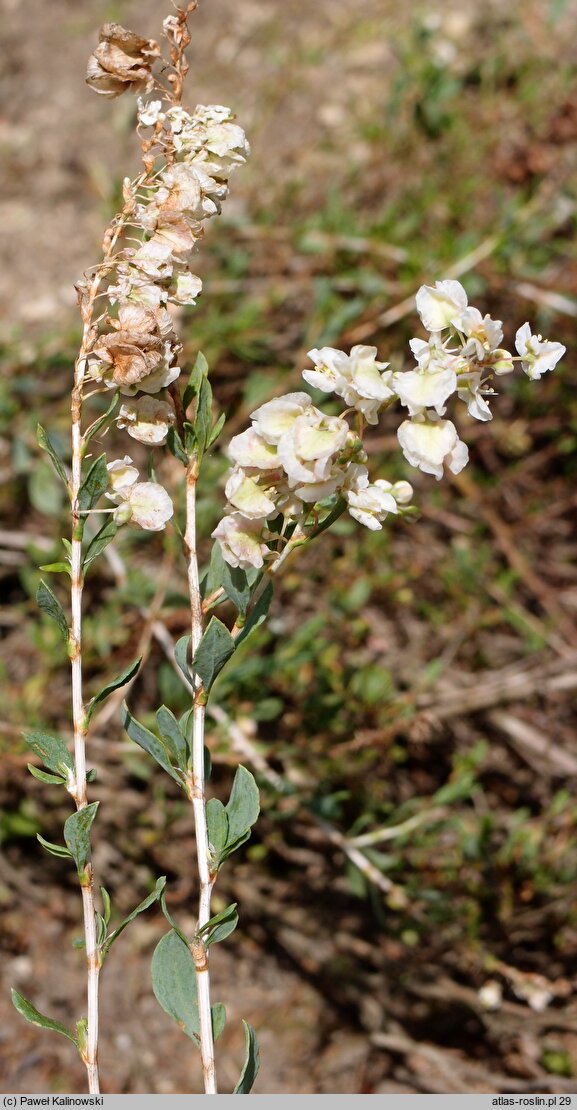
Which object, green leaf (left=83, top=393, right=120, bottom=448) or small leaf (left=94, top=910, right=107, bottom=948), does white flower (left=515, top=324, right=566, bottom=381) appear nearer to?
green leaf (left=83, top=393, right=120, bottom=448)

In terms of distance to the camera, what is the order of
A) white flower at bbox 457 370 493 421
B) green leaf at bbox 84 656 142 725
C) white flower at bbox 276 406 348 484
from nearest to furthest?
1. white flower at bbox 276 406 348 484
2. white flower at bbox 457 370 493 421
3. green leaf at bbox 84 656 142 725

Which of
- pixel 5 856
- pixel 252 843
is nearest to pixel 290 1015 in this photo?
pixel 252 843

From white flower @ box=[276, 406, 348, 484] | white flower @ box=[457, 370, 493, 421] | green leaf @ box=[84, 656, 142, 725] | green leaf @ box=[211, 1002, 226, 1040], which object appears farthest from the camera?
green leaf @ box=[211, 1002, 226, 1040]

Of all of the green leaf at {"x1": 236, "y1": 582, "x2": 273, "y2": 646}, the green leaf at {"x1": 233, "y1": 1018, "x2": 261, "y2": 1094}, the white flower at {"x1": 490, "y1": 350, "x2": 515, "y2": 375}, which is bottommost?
the green leaf at {"x1": 233, "y1": 1018, "x2": 261, "y2": 1094}

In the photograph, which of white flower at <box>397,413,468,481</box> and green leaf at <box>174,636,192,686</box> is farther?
green leaf at <box>174,636,192,686</box>

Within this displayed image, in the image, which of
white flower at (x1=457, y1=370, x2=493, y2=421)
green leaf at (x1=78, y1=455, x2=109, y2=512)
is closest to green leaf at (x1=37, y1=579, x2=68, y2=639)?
green leaf at (x1=78, y1=455, x2=109, y2=512)

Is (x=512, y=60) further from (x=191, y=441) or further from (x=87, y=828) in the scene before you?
(x=87, y=828)

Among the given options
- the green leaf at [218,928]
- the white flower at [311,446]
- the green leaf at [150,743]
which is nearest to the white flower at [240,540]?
the white flower at [311,446]
